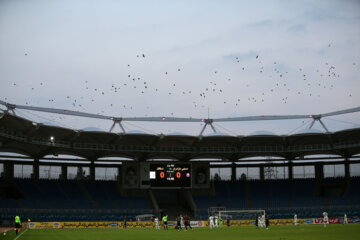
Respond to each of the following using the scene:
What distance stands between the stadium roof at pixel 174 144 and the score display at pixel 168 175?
249 centimetres

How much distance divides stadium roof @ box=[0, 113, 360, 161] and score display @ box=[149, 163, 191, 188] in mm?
2487

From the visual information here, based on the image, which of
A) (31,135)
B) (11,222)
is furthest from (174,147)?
(11,222)

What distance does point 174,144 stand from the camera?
Answer: 7888cm

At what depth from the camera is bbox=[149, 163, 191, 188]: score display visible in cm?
7544

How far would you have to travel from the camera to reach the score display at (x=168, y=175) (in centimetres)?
7544

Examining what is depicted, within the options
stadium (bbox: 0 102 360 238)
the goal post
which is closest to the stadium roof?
stadium (bbox: 0 102 360 238)

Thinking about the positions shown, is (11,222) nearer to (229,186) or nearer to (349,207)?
(229,186)

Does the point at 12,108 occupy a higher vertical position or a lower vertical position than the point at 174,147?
higher

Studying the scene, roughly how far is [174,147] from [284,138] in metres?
17.9

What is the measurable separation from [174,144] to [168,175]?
594 cm

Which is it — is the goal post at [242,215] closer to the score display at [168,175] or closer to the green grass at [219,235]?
the score display at [168,175]

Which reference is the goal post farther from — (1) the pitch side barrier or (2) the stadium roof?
(2) the stadium roof

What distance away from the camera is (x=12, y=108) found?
6600 cm

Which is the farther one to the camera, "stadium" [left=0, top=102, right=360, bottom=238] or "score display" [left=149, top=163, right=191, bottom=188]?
"score display" [left=149, top=163, right=191, bottom=188]
